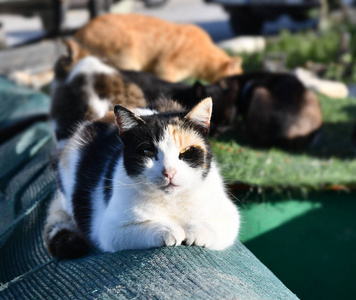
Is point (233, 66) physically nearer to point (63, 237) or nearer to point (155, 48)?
point (155, 48)

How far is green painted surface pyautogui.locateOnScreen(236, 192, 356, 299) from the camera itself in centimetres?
246

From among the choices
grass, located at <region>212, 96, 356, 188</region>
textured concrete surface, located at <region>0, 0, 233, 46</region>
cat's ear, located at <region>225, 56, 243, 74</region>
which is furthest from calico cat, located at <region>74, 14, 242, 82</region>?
textured concrete surface, located at <region>0, 0, 233, 46</region>

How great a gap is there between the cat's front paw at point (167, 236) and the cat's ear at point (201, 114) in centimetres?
34

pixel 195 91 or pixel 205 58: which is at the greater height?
pixel 195 91

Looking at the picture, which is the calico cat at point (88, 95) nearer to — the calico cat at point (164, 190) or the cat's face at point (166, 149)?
the calico cat at point (164, 190)

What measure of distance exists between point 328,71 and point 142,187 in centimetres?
481

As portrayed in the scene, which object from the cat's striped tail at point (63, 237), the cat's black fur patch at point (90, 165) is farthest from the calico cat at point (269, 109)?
the cat's striped tail at point (63, 237)

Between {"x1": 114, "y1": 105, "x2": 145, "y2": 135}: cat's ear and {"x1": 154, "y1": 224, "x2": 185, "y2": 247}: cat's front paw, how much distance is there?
1.05ft

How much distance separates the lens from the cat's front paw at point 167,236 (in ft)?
4.35

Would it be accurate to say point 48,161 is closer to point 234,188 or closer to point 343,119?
point 234,188

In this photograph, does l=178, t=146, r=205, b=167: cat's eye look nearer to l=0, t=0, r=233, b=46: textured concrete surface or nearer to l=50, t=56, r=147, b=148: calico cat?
l=50, t=56, r=147, b=148: calico cat

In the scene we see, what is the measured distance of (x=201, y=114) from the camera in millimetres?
1461

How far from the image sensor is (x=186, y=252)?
1339 millimetres

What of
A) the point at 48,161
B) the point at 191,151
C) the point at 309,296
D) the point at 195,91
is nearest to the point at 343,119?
the point at 195,91
